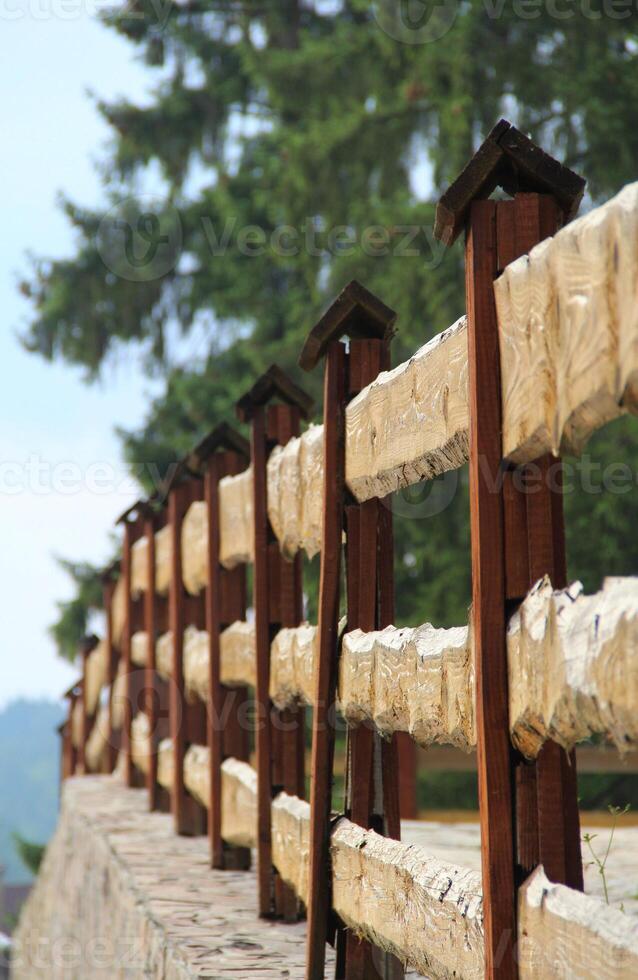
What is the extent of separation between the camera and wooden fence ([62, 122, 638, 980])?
1620 millimetres

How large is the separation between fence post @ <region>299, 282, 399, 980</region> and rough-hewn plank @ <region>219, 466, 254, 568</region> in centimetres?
102

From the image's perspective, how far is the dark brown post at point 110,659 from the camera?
8.77 metres

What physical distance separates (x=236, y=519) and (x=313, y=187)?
994 centimetres

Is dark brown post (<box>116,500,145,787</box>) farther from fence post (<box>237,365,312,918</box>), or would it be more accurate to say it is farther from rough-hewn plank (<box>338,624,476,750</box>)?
rough-hewn plank (<box>338,624,476,750</box>)

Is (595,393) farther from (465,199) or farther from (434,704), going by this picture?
(434,704)

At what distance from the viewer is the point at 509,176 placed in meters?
2.07

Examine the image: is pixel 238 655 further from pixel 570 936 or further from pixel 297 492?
pixel 570 936

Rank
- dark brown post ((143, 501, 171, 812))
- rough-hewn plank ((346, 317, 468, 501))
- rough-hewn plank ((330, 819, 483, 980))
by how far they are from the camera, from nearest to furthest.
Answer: rough-hewn plank ((330, 819, 483, 980))
rough-hewn plank ((346, 317, 468, 501))
dark brown post ((143, 501, 171, 812))

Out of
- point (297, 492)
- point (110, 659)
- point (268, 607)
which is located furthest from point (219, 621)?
point (110, 659)

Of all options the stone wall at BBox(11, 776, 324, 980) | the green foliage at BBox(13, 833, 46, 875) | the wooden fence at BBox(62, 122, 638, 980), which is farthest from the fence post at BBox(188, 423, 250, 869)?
the green foliage at BBox(13, 833, 46, 875)

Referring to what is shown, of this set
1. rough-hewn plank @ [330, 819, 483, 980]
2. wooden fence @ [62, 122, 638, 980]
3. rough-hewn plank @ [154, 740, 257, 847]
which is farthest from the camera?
rough-hewn plank @ [154, 740, 257, 847]

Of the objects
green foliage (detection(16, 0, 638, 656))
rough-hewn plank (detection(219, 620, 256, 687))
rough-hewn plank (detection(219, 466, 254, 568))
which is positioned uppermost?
green foliage (detection(16, 0, 638, 656))

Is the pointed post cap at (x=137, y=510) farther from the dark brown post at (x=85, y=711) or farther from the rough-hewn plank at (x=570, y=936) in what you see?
the rough-hewn plank at (x=570, y=936)

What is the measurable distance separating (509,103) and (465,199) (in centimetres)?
1101
